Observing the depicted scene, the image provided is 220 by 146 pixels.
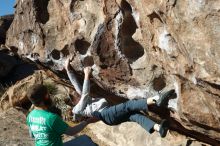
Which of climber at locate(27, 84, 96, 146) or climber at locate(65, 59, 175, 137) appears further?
climber at locate(65, 59, 175, 137)

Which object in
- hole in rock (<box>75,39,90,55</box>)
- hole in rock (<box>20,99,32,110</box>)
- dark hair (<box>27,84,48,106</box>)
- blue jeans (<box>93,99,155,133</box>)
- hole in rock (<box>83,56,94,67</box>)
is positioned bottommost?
hole in rock (<box>20,99,32,110</box>)

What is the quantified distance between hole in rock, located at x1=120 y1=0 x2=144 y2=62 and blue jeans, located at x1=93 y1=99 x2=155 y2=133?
141 centimetres

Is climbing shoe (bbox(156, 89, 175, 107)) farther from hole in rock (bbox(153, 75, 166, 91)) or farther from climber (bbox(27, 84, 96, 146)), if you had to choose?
climber (bbox(27, 84, 96, 146))

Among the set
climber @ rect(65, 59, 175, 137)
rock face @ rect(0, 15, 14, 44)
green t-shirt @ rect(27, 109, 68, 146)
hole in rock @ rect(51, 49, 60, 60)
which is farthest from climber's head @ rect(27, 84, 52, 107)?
rock face @ rect(0, 15, 14, 44)

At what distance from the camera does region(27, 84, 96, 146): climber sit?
6925mm

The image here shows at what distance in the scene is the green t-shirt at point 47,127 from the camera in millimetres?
7117

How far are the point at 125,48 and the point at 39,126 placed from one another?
285 cm

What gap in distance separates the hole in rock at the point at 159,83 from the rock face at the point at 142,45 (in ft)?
0.06

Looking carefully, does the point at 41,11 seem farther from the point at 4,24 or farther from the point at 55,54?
the point at 4,24

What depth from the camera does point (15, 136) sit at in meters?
13.2

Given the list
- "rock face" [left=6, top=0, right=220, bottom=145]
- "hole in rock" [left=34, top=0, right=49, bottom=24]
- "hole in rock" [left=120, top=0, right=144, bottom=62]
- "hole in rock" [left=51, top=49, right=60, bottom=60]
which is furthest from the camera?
"hole in rock" [left=34, top=0, right=49, bottom=24]

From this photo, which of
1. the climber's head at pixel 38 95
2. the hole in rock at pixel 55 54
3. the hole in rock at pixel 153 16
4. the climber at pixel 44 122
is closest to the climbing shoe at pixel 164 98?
the hole in rock at pixel 153 16

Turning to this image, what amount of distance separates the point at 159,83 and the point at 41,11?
395 centimetres

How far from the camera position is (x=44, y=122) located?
23.5ft
